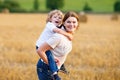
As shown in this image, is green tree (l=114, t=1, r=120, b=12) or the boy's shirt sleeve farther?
green tree (l=114, t=1, r=120, b=12)

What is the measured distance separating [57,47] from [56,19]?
13.7 inches

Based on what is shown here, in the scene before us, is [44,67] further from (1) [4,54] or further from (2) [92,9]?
(2) [92,9]

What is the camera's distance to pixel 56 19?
5.64 meters

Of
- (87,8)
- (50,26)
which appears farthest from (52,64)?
(87,8)

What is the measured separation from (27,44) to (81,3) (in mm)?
44751

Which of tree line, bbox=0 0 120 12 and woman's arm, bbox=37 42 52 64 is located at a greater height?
woman's arm, bbox=37 42 52 64

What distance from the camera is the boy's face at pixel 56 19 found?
5.62 metres

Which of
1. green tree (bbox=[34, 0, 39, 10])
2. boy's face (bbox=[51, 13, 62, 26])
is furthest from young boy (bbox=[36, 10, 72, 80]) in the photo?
green tree (bbox=[34, 0, 39, 10])

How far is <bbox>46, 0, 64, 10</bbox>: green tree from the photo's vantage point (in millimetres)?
59112

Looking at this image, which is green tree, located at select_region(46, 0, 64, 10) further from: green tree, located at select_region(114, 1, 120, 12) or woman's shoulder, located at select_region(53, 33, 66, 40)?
woman's shoulder, located at select_region(53, 33, 66, 40)

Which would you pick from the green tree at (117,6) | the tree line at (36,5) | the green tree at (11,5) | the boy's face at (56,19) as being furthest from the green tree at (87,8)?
the boy's face at (56,19)

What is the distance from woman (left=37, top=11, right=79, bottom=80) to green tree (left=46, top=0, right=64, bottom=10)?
53167mm

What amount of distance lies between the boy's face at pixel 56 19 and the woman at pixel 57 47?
0.20ft

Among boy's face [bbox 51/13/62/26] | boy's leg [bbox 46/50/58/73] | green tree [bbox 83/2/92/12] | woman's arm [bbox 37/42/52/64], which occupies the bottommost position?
green tree [bbox 83/2/92/12]
